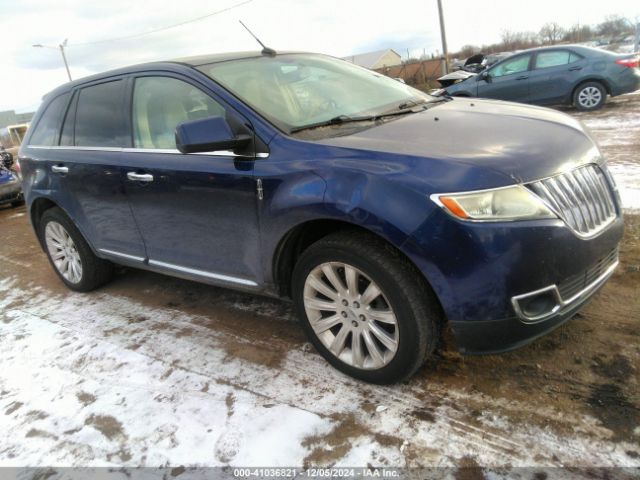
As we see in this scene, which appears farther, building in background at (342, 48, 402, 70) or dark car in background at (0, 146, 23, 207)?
building in background at (342, 48, 402, 70)

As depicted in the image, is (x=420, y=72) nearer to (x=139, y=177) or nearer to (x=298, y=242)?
(x=139, y=177)

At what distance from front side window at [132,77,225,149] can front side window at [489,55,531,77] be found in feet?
31.8

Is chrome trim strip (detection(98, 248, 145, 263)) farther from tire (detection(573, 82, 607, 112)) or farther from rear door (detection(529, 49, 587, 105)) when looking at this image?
tire (detection(573, 82, 607, 112))

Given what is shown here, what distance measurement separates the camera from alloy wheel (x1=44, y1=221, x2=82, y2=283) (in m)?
4.39

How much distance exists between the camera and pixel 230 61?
3.29 meters

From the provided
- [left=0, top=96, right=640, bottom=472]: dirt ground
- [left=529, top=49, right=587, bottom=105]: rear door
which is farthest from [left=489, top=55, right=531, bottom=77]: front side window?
[left=0, top=96, right=640, bottom=472]: dirt ground

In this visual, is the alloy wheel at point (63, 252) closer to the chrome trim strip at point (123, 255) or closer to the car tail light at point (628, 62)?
the chrome trim strip at point (123, 255)

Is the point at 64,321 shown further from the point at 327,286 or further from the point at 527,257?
the point at 527,257

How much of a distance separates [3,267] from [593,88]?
10.7 m

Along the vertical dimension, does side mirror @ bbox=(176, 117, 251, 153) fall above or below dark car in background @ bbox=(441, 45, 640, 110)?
above

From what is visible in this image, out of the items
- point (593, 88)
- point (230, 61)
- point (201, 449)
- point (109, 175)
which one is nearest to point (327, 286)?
point (201, 449)

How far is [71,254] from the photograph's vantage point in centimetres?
445

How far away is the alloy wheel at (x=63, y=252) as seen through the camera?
4395mm

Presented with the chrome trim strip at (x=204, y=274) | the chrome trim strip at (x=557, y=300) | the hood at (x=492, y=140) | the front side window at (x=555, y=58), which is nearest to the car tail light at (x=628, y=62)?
the front side window at (x=555, y=58)
